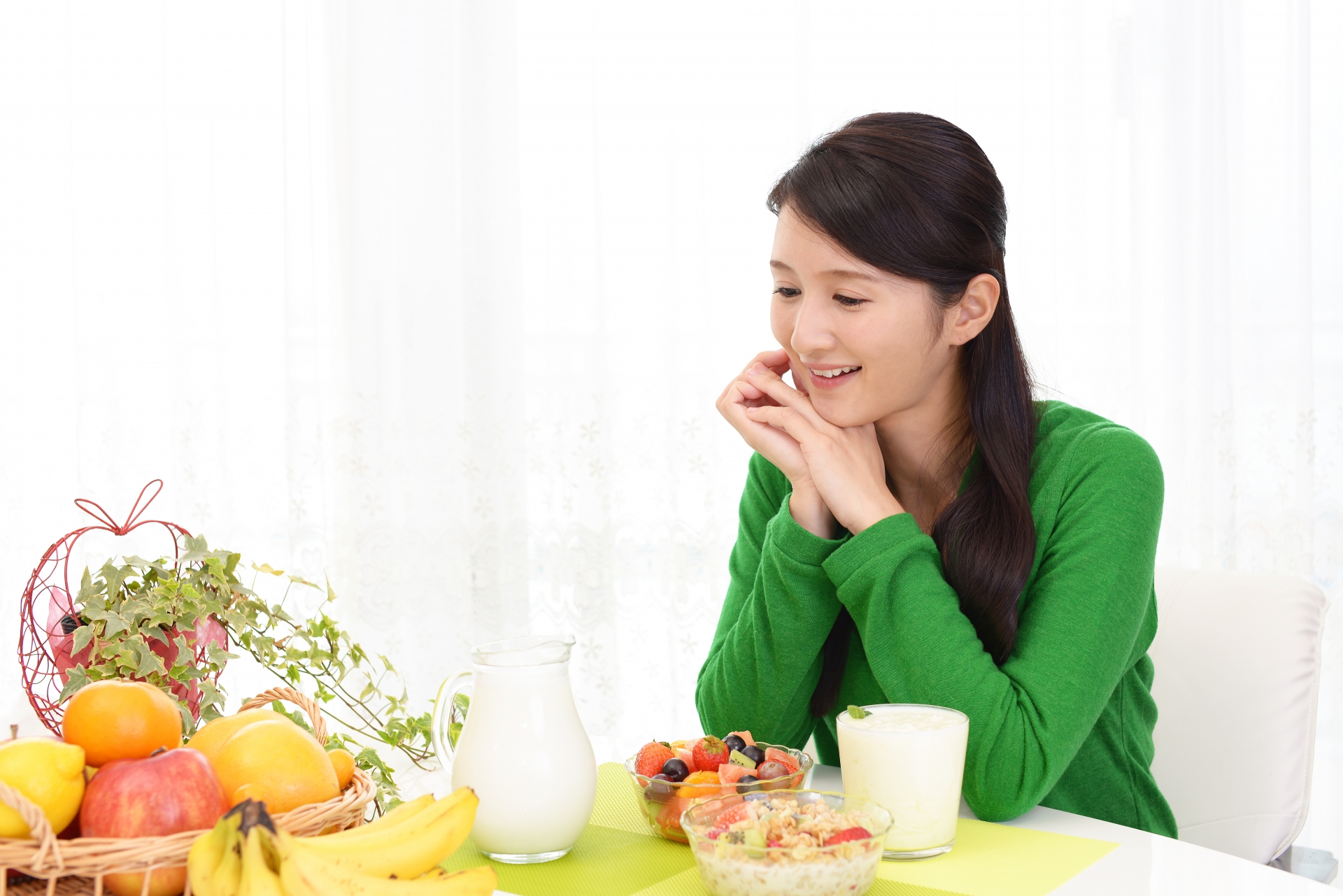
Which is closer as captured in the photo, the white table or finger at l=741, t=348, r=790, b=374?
the white table

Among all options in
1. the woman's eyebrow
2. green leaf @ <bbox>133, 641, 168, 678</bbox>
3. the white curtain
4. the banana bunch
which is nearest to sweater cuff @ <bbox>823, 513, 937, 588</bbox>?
the woman's eyebrow

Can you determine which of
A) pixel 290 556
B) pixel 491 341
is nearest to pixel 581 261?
pixel 491 341

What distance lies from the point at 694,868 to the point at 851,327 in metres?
0.63

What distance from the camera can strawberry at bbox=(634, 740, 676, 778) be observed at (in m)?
0.89

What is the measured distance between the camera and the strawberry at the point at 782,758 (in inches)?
35.0

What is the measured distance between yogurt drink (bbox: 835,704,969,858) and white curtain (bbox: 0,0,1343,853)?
4.55 ft

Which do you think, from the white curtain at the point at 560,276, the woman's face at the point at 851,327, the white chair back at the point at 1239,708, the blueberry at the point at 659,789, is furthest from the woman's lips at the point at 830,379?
the white curtain at the point at 560,276

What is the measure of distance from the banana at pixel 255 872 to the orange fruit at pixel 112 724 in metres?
0.16

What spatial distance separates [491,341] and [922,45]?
1060 millimetres

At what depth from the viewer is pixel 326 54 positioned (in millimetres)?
2344

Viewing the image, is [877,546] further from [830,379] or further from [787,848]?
[787,848]

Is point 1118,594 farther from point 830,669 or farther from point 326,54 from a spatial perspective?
point 326,54

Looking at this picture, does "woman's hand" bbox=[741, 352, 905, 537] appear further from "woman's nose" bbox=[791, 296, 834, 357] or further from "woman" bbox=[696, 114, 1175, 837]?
"woman's nose" bbox=[791, 296, 834, 357]

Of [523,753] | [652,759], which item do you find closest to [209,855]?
[523,753]
